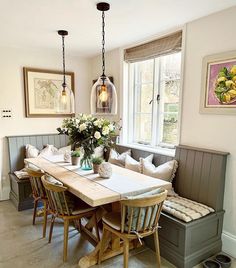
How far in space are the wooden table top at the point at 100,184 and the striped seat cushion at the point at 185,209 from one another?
0.77 ft

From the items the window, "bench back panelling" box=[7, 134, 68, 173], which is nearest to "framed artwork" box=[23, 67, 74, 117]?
"bench back panelling" box=[7, 134, 68, 173]

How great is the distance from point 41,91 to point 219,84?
9.51 ft

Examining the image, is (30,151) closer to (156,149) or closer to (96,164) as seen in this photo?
(96,164)

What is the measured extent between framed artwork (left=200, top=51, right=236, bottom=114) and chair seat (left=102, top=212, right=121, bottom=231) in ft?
4.82

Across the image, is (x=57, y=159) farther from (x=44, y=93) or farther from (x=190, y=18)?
(x=190, y=18)

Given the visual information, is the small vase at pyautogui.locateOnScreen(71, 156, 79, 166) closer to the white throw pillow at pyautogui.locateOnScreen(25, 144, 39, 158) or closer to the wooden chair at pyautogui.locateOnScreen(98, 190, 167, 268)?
the wooden chair at pyautogui.locateOnScreen(98, 190, 167, 268)

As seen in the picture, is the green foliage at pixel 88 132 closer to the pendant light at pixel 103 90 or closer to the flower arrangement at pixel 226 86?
the pendant light at pixel 103 90

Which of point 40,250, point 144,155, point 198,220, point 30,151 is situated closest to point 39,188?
point 40,250

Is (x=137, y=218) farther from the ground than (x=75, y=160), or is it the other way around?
(x=75, y=160)

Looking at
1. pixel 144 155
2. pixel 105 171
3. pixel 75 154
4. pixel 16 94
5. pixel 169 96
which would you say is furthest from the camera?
pixel 16 94

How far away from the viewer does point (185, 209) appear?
2223 mm

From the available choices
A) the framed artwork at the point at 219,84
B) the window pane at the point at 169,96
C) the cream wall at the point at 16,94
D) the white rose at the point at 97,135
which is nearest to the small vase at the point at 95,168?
the white rose at the point at 97,135

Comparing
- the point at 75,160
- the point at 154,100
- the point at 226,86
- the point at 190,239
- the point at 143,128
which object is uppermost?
the point at 226,86

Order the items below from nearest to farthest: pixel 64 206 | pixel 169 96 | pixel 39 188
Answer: pixel 64 206 → pixel 39 188 → pixel 169 96
